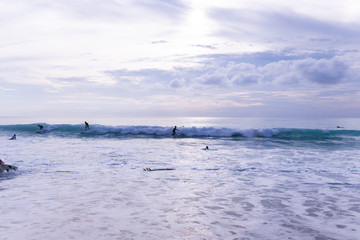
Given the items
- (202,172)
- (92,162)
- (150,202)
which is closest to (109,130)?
(92,162)

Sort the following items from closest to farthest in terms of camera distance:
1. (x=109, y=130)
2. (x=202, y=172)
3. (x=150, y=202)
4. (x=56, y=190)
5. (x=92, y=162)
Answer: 1. (x=150, y=202)
2. (x=56, y=190)
3. (x=202, y=172)
4. (x=92, y=162)
5. (x=109, y=130)

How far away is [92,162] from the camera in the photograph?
14.5 m

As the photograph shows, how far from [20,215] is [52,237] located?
1807 millimetres

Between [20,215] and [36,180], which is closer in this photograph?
[20,215]

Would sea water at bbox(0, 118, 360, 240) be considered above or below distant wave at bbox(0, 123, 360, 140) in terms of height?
below

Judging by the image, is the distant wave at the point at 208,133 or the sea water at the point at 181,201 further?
the distant wave at the point at 208,133

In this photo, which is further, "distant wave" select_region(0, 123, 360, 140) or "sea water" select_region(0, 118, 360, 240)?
"distant wave" select_region(0, 123, 360, 140)

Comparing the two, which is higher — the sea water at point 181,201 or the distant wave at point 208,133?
the distant wave at point 208,133

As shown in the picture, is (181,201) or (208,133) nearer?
(181,201)

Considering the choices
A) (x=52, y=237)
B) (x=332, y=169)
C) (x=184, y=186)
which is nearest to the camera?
(x=52, y=237)

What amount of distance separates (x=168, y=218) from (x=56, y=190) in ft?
14.4

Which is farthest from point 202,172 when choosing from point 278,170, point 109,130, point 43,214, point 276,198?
point 109,130

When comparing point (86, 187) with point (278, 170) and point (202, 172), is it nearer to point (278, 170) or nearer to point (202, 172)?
point (202, 172)

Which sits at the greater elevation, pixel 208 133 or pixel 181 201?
pixel 208 133
